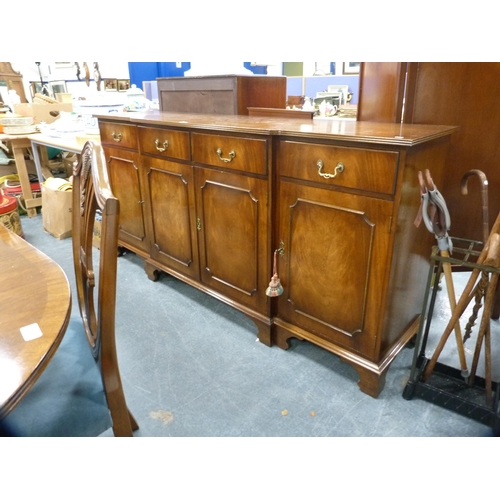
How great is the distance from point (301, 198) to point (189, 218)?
0.68 m

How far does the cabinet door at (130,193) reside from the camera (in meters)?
2.14

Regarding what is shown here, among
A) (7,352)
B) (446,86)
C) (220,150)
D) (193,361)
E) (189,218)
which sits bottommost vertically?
(193,361)

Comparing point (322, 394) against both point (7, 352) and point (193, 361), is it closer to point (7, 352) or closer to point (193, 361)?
point (193, 361)

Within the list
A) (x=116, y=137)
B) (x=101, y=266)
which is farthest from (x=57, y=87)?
(x=101, y=266)

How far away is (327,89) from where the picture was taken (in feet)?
15.0

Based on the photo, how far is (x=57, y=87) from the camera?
5043 millimetres

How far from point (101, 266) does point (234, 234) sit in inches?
37.0

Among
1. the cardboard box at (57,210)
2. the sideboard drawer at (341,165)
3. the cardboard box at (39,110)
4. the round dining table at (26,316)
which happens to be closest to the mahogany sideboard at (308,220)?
the sideboard drawer at (341,165)

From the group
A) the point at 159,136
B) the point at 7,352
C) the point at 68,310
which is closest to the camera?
the point at 7,352

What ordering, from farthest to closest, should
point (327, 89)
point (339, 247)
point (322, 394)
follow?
point (327, 89), point (322, 394), point (339, 247)

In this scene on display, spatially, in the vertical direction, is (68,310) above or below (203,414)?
above

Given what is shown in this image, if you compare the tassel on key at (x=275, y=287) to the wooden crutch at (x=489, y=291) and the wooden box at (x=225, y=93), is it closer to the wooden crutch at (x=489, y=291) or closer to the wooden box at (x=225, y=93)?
the wooden crutch at (x=489, y=291)

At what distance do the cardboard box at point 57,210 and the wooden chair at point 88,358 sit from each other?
74.0 inches
